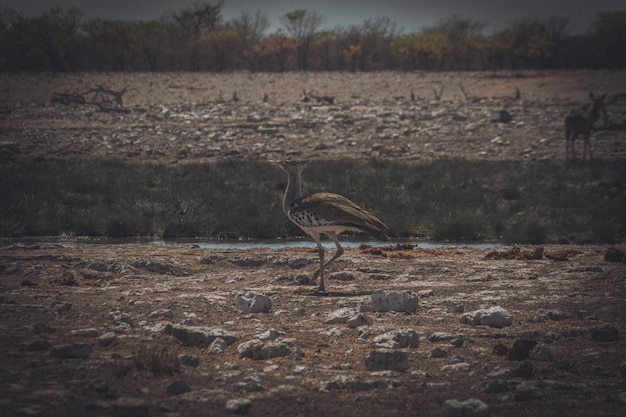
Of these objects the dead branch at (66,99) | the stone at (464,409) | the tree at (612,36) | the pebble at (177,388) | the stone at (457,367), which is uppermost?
the tree at (612,36)

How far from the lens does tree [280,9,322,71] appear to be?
221 ft

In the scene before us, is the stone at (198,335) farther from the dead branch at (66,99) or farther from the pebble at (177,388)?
the dead branch at (66,99)

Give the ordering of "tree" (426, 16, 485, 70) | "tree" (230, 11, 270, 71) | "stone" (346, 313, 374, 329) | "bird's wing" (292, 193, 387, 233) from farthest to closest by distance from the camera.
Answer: "tree" (426, 16, 485, 70)
"tree" (230, 11, 270, 71)
"bird's wing" (292, 193, 387, 233)
"stone" (346, 313, 374, 329)

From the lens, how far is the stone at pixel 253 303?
30.9 feet

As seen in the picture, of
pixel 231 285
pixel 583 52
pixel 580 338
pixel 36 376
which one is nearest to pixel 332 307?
pixel 231 285

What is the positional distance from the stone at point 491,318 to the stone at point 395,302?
2.29ft

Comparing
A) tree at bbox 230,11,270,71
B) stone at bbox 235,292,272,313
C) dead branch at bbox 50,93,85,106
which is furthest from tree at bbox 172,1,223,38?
stone at bbox 235,292,272,313

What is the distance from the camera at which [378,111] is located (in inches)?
1351

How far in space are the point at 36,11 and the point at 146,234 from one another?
42335 mm

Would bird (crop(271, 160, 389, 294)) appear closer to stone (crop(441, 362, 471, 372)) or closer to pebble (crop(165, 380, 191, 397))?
stone (crop(441, 362, 471, 372))

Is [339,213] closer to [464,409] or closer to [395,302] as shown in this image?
[395,302]

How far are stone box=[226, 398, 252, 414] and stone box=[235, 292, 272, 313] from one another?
302 cm

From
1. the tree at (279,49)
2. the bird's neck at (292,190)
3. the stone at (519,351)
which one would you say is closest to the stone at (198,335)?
the stone at (519,351)

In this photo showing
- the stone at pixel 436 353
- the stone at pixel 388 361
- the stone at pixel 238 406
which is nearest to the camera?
the stone at pixel 238 406
